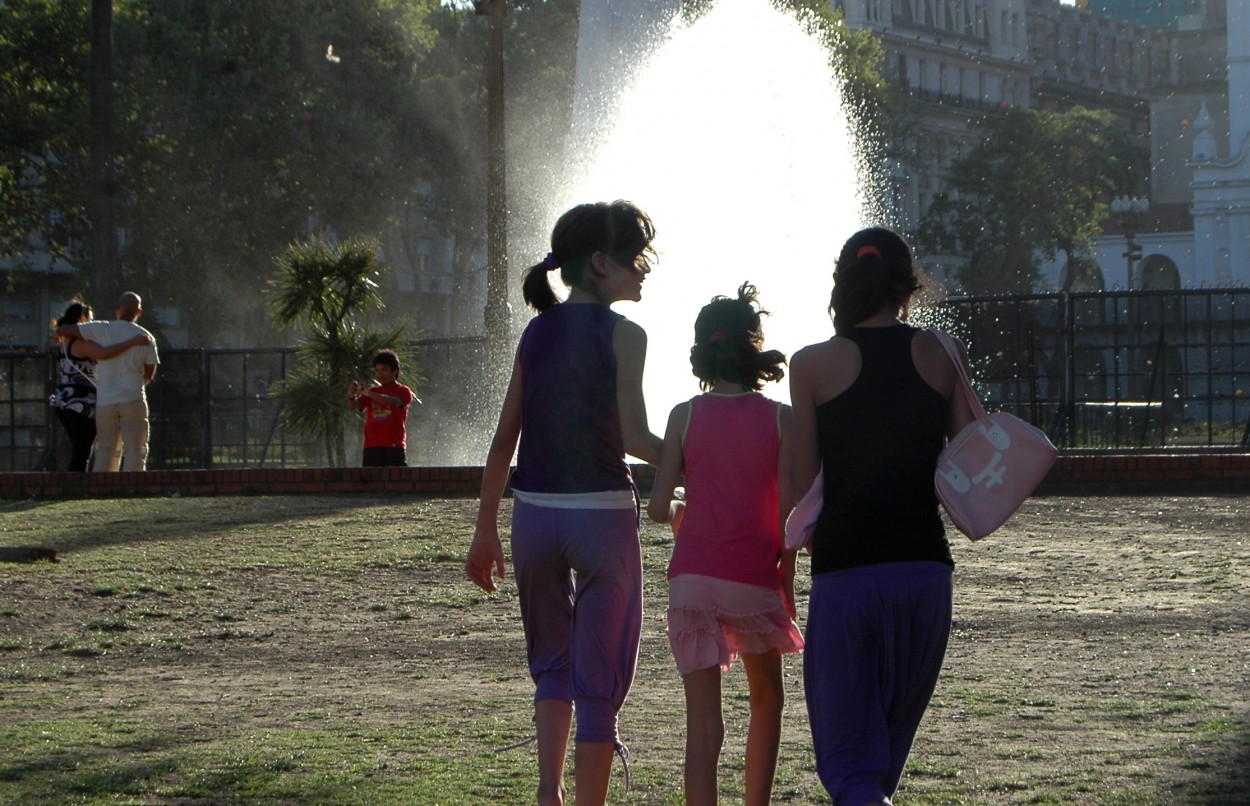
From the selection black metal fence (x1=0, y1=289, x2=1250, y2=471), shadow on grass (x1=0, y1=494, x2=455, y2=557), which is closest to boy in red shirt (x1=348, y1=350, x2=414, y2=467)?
shadow on grass (x1=0, y1=494, x2=455, y2=557)

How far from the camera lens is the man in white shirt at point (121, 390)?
14070mm

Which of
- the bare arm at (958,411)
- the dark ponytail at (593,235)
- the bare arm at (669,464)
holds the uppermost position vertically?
Answer: the dark ponytail at (593,235)

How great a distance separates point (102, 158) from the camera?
18766 millimetres

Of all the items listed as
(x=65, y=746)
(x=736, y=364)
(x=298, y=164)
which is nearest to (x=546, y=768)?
(x=736, y=364)

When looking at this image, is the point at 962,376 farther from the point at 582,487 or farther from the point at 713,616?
the point at 582,487

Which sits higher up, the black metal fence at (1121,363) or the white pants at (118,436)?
the black metal fence at (1121,363)

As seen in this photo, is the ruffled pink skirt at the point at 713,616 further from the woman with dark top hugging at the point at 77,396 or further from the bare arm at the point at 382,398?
the woman with dark top hugging at the point at 77,396

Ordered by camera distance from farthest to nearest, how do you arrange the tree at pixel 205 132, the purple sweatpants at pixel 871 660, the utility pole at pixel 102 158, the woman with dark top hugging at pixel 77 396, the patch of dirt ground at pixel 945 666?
the tree at pixel 205 132
the utility pole at pixel 102 158
the woman with dark top hugging at pixel 77 396
the patch of dirt ground at pixel 945 666
the purple sweatpants at pixel 871 660

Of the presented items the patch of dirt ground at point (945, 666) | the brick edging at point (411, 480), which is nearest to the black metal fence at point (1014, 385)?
the brick edging at point (411, 480)

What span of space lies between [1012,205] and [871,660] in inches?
2434

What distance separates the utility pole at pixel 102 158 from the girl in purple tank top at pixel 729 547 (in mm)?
15243

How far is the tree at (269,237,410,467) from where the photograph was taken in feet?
57.6

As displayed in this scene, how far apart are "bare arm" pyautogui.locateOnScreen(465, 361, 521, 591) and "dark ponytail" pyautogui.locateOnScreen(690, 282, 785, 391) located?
436 millimetres

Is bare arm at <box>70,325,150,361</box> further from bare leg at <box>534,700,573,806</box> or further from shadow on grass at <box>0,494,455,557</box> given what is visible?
bare leg at <box>534,700,573,806</box>
